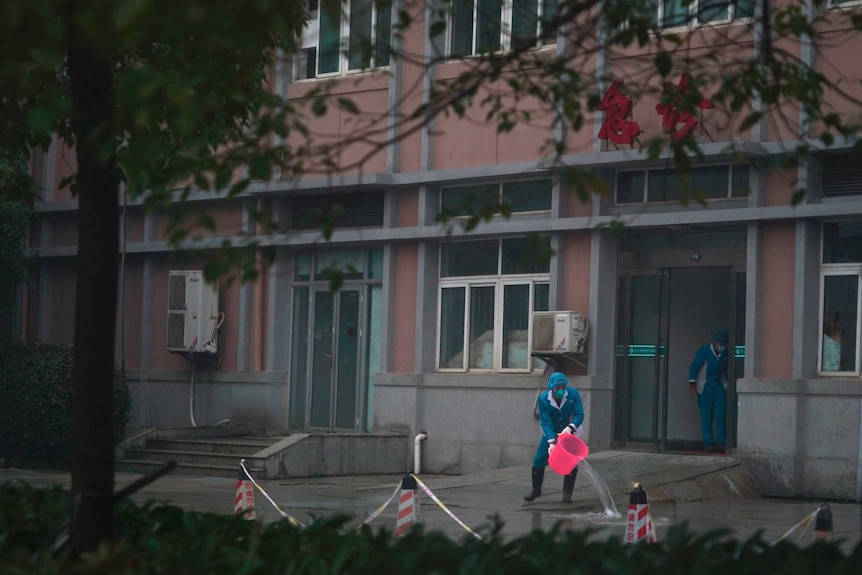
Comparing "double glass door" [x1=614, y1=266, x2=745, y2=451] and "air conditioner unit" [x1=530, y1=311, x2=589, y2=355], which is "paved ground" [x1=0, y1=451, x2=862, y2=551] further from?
"air conditioner unit" [x1=530, y1=311, x2=589, y2=355]

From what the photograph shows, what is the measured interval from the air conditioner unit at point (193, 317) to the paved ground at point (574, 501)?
14.0 ft

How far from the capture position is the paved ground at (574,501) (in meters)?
14.9

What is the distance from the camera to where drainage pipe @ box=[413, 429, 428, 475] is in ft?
71.2

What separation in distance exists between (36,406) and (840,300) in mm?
13367

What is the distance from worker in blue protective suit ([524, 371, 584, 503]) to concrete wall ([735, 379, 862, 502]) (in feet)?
9.63

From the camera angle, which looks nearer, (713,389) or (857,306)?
(857,306)

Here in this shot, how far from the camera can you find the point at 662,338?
20.6m

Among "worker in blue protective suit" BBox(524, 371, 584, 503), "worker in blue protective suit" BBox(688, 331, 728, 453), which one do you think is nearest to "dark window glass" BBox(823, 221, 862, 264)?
"worker in blue protective suit" BBox(688, 331, 728, 453)

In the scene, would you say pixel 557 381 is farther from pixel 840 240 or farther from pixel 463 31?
pixel 463 31

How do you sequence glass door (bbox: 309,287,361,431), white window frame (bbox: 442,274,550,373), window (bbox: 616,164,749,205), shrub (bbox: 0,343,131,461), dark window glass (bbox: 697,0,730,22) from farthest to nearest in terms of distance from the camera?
glass door (bbox: 309,287,361,431), shrub (bbox: 0,343,131,461), white window frame (bbox: 442,274,550,373), window (bbox: 616,164,749,205), dark window glass (bbox: 697,0,730,22)

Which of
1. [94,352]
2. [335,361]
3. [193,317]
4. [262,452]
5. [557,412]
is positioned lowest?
[262,452]

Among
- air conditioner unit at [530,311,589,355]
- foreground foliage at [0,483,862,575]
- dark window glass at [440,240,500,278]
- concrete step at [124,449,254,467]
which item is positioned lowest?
concrete step at [124,449,254,467]

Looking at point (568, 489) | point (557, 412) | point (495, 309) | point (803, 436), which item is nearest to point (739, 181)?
point (803, 436)

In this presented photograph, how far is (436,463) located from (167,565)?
15858 mm
